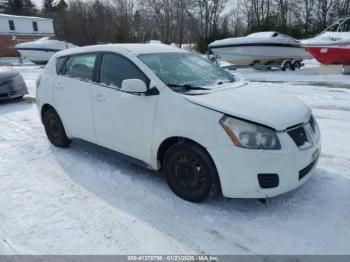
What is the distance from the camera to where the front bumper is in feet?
8.94

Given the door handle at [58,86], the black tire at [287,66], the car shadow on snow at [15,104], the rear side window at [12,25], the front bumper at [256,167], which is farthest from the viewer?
the rear side window at [12,25]

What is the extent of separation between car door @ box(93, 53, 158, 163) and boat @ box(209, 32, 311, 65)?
13365 millimetres

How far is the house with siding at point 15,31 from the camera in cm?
3622

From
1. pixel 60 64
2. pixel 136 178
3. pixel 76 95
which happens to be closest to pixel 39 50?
pixel 60 64

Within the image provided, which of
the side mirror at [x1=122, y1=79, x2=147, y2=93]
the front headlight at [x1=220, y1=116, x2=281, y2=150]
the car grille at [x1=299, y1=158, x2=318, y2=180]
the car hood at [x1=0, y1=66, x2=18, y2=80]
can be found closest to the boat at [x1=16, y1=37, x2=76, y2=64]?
the car hood at [x1=0, y1=66, x2=18, y2=80]

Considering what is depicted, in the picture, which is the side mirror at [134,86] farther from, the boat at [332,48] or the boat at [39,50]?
the boat at [39,50]

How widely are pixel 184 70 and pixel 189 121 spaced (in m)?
1.02

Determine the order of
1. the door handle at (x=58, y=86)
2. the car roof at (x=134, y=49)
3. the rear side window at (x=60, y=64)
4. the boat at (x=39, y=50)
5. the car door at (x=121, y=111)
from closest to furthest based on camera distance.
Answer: the car door at (x=121, y=111) → the car roof at (x=134, y=49) → the door handle at (x=58, y=86) → the rear side window at (x=60, y=64) → the boat at (x=39, y=50)

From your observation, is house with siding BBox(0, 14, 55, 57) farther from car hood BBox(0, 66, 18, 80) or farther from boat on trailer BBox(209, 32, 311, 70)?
Answer: car hood BBox(0, 66, 18, 80)

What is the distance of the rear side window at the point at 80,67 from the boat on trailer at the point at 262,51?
13.0 m

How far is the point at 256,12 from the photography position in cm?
3931

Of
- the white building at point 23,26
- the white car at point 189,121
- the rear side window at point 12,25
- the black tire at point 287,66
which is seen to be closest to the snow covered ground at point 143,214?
the white car at point 189,121

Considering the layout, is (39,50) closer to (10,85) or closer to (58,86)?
(10,85)

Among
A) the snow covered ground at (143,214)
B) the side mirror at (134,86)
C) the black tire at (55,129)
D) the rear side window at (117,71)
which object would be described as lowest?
the snow covered ground at (143,214)
